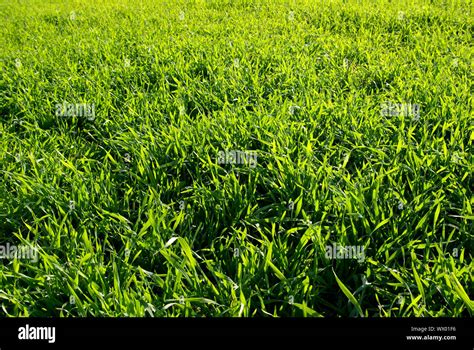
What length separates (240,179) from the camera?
8.38 ft

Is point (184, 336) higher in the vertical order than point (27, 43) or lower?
lower

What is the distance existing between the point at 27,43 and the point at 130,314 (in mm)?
4919

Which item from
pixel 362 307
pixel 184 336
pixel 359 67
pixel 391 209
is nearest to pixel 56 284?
pixel 184 336

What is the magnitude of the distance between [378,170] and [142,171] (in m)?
1.34

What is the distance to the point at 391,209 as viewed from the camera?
2.06m

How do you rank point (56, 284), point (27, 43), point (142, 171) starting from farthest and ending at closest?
point (27, 43), point (142, 171), point (56, 284)

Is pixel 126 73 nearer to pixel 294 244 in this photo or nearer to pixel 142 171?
pixel 142 171

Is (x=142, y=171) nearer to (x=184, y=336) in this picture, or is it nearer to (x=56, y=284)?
(x=56, y=284)

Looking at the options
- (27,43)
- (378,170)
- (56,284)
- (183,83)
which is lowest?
(56,284)

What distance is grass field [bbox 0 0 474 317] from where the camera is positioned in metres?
1.81

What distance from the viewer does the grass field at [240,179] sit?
181cm

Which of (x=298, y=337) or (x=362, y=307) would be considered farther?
(x=362, y=307)

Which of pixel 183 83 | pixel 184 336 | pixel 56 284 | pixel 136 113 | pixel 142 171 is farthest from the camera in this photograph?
pixel 183 83

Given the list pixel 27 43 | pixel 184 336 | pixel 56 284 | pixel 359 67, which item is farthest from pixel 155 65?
pixel 184 336
